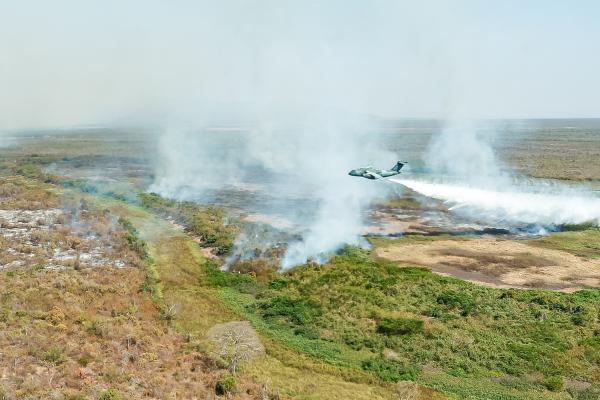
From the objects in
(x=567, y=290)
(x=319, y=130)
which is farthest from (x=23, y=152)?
(x=567, y=290)

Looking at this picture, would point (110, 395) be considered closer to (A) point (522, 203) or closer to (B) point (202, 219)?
(B) point (202, 219)

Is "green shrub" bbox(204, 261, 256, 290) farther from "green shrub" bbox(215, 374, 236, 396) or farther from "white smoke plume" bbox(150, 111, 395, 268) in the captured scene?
"green shrub" bbox(215, 374, 236, 396)

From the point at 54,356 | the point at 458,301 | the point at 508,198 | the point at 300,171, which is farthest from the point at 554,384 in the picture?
the point at 300,171

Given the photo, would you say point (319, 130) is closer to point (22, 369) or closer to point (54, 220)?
point (54, 220)

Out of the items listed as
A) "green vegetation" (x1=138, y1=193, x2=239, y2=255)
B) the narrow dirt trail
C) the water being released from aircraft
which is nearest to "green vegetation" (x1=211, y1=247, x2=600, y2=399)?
the narrow dirt trail

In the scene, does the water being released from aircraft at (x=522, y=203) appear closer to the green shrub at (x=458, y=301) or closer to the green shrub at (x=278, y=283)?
the green shrub at (x=458, y=301)

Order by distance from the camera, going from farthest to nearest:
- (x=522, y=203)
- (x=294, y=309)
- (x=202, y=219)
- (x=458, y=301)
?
(x=522, y=203) → (x=202, y=219) → (x=458, y=301) → (x=294, y=309)

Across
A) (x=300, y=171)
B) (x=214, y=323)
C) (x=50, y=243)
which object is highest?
(x=300, y=171)
